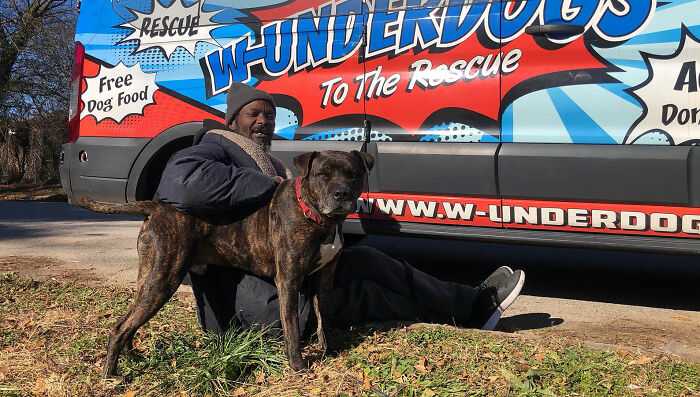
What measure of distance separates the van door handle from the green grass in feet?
6.51

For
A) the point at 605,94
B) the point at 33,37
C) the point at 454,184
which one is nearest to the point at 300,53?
the point at 454,184

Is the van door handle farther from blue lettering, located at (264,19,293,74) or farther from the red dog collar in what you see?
the red dog collar

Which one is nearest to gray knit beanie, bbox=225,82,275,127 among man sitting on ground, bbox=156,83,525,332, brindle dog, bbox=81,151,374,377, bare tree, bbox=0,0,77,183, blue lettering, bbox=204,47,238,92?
man sitting on ground, bbox=156,83,525,332

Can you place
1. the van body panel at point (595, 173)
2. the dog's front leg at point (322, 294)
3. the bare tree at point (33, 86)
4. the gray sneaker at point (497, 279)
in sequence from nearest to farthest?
the dog's front leg at point (322, 294) → the gray sneaker at point (497, 279) → the van body panel at point (595, 173) → the bare tree at point (33, 86)

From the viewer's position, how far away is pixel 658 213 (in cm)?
380

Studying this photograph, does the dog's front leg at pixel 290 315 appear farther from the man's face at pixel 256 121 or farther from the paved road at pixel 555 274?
the paved road at pixel 555 274

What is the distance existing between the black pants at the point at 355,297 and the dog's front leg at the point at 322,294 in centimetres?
5

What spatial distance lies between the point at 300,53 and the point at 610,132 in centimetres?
224

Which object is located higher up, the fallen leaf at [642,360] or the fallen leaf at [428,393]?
the fallen leaf at [642,360]

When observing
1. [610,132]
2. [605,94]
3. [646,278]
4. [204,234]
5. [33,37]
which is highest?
[33,37]

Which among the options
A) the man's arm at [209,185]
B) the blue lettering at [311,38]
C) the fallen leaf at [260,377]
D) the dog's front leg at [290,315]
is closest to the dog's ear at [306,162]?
the man's arm at [209,185]

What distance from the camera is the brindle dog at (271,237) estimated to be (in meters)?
2.72

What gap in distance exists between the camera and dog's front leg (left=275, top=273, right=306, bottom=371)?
2.78m

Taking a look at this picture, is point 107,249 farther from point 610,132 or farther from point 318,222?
point 610,132
